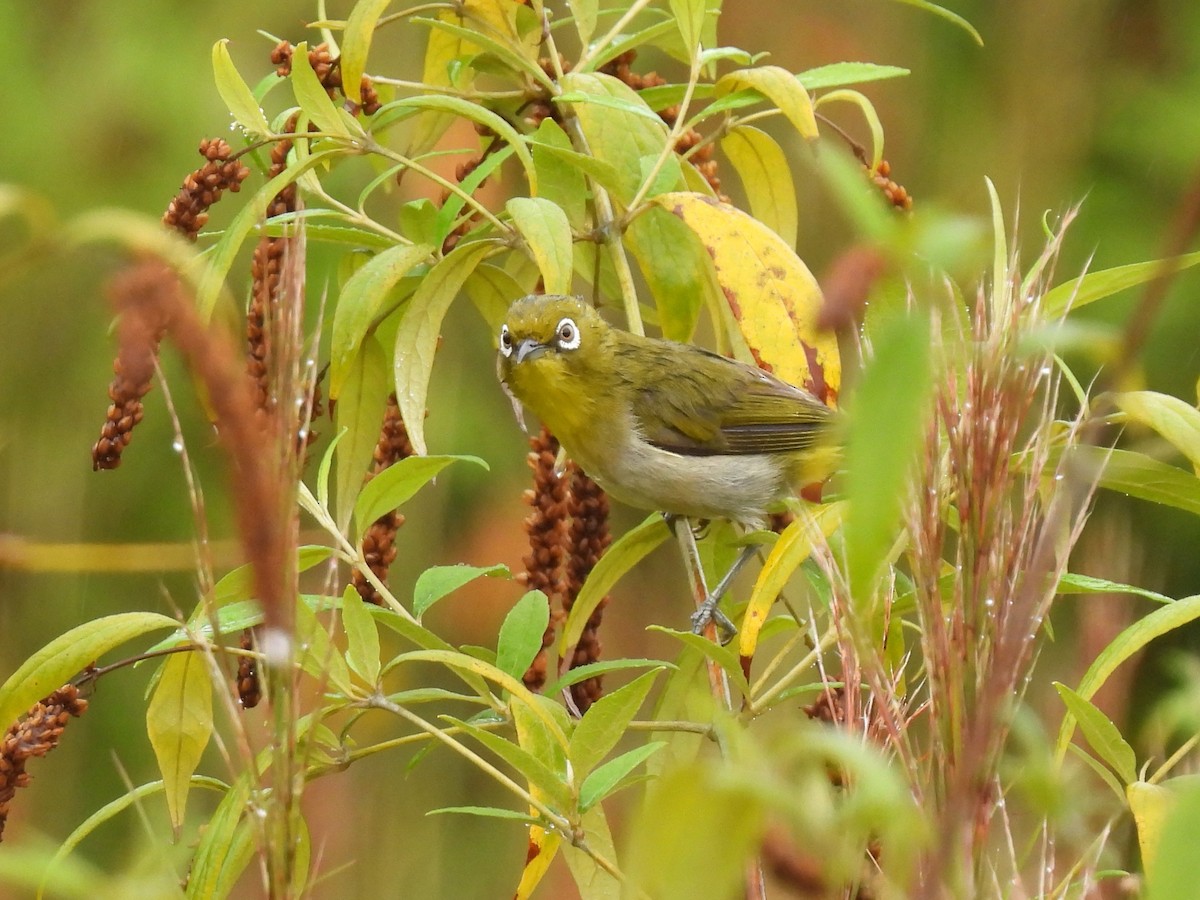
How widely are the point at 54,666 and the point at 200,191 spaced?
0.59 metres

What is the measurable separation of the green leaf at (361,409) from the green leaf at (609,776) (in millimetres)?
640

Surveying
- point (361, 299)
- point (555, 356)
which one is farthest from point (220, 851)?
point (555, 356)

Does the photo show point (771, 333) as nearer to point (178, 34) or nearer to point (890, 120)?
point (178, 34)

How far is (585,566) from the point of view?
2.18 metres

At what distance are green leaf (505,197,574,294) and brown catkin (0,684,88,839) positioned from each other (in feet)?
2.37

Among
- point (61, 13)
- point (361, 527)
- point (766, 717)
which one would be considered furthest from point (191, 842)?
point (61, 13)

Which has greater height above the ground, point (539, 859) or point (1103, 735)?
point (1103, 735)

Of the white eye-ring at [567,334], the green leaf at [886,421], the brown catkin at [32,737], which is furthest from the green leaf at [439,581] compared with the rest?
the white eye-ring at [567,334]

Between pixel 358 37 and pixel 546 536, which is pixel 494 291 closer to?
pixel 546 536

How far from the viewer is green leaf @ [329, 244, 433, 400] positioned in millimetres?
1803

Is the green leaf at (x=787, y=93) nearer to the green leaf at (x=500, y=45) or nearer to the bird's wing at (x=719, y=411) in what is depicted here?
the green leaf at (x=500, y=45)

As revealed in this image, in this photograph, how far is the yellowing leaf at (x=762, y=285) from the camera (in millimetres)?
1822

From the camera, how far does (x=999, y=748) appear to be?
0.98m

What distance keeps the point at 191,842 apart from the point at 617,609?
4200 millimetres
